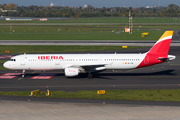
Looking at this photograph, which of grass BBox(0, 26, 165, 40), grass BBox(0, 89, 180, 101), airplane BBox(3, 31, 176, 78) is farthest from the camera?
grass BBox(0, 26, 165, 40)

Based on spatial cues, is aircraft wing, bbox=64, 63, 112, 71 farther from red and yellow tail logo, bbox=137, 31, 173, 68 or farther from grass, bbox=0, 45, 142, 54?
grass, bbox=0, 45, 142, 54

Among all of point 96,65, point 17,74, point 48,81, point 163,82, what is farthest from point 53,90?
point 163,82

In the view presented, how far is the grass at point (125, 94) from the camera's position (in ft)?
96.3

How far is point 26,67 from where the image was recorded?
136 ft

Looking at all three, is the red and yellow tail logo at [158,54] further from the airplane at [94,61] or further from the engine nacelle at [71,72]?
the engine nacelle at [71,72]

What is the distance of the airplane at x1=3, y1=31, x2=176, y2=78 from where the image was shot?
40500 millimetres

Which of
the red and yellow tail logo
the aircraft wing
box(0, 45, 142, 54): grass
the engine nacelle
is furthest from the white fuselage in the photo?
box(0, 45, 142, 54): grass

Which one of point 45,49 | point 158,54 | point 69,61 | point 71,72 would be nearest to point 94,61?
point 69,61

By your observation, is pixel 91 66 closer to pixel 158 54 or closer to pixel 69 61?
pixel 69 61

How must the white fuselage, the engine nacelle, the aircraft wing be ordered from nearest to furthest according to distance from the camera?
the engine nacelle
the aircraft wing
the white fuselage

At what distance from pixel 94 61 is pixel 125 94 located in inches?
442

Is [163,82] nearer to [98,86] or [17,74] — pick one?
[98,86]

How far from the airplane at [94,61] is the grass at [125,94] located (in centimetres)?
823

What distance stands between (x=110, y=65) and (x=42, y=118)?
19716 mm
